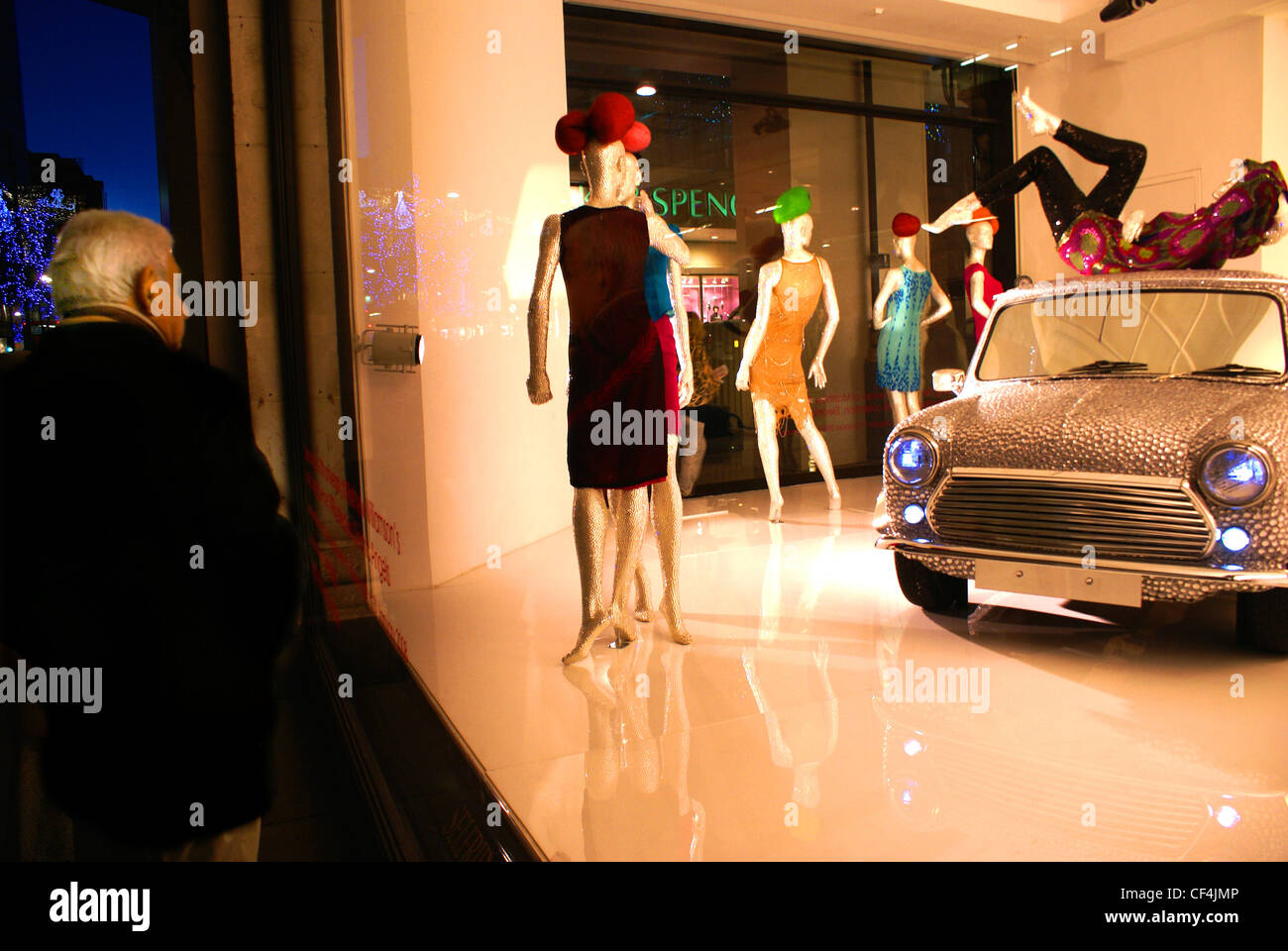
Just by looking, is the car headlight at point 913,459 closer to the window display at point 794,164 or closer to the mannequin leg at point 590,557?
the mannequin leg at point 590,557

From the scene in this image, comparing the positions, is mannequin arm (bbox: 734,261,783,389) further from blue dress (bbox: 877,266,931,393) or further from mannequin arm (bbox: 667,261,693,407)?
mannequin arm (bbox: 667,261,693,407)

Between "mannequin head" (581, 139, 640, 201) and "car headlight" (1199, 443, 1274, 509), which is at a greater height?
"mannequin head" (581, 139, 640, 201)

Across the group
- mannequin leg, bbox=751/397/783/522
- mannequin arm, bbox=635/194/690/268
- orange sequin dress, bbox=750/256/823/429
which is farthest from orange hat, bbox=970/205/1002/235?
mannequin arm, bbox=635/194/690/268

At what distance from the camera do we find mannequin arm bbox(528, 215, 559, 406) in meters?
3.34

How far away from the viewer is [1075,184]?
17.3 feet

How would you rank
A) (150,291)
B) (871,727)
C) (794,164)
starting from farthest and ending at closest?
(794,164), (871,727), (150,291)

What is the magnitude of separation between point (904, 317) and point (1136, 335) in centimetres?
380

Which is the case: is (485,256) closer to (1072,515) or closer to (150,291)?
(1072,515)

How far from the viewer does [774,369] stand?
20.9ft

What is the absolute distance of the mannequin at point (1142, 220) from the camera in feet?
13.5

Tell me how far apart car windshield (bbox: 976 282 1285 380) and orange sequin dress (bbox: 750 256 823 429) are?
2.19 meters

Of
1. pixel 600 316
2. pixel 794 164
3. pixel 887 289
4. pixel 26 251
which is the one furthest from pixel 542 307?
pixel 794 164

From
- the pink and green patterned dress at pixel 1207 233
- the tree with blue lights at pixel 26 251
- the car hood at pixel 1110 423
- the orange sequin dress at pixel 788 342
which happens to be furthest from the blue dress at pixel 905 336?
the tree with blue lights at pixel 26 251

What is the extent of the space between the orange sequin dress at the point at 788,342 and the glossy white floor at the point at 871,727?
2180 millimetres
